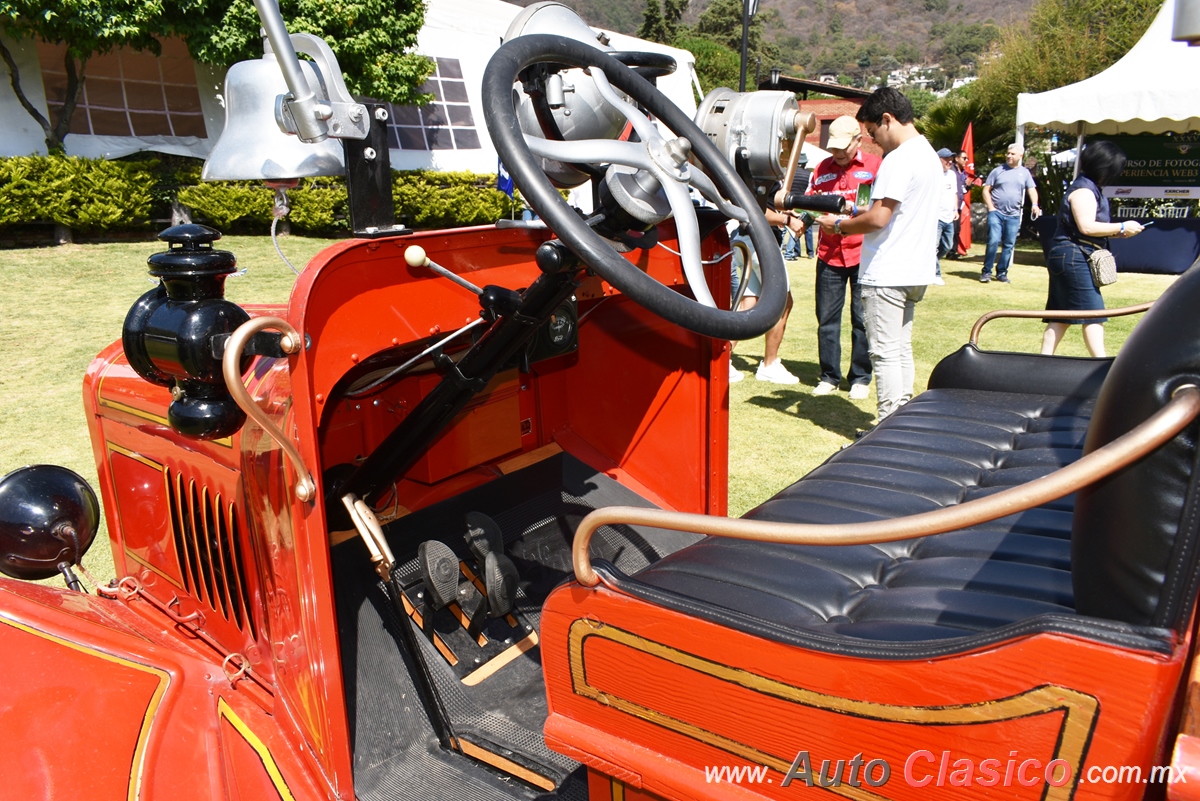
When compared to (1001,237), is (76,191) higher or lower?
higher

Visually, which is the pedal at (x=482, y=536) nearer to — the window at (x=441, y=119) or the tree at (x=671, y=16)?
the window at (x=441, y=119)

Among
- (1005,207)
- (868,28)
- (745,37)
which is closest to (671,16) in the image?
(1005,207)

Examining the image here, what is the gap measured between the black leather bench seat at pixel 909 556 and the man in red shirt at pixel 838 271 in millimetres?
2796

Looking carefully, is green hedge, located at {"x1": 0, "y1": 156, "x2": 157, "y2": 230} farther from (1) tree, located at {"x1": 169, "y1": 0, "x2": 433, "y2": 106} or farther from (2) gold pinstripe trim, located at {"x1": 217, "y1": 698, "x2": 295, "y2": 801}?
(2) gold pinstripe trim, located at {"x1": 217, "y1": 698, "x2": 295, "y2": 801}

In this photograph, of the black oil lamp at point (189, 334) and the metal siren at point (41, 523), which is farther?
the metal siren at point (41, 523)

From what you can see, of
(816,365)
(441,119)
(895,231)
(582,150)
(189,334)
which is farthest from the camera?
(441,119)

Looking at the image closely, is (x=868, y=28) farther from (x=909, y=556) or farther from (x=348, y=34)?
(x=909, y=556)

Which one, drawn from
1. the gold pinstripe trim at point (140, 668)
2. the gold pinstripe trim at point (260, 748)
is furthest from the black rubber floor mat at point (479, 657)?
the gold pinstripe trim at point (140, 668)

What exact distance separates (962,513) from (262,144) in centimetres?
143

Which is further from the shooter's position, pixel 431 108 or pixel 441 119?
pixel 441 119

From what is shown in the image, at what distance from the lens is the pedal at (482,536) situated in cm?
220

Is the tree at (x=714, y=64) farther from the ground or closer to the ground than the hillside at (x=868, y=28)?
closer to the ground

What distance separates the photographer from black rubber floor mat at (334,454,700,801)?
1794 mm

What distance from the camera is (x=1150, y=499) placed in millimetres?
901
